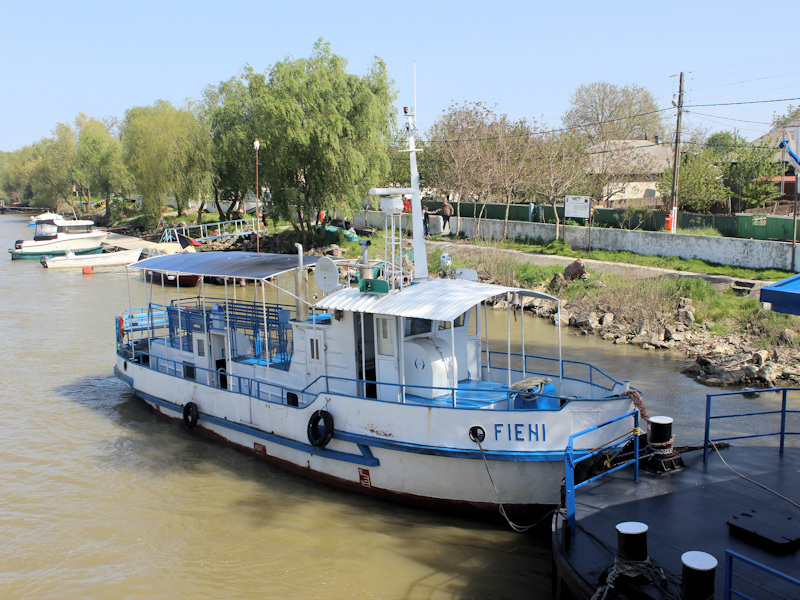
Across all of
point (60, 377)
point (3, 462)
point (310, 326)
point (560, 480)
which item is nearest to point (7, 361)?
point (60, 377)

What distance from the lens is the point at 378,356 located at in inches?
434

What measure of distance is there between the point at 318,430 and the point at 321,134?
27.3 meters

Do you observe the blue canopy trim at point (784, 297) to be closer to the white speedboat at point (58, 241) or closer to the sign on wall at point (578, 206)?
the sign on wall at point (578, 206)

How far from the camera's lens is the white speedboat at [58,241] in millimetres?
45469

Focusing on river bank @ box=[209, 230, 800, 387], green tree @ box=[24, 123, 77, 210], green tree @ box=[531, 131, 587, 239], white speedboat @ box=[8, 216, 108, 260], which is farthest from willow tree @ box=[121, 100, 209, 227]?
green tree @ box=[24, 123, 77, 210]

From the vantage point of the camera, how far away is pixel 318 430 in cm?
1128

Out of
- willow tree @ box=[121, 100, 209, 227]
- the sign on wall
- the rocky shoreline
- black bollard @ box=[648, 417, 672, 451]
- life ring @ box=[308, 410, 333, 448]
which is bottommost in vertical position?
the rocky shoreline

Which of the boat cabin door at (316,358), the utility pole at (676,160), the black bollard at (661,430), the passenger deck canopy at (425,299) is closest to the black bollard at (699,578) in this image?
the black bollard at (661,430)

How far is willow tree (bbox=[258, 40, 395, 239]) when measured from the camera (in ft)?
118

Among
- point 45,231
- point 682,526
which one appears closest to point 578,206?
point 682,526

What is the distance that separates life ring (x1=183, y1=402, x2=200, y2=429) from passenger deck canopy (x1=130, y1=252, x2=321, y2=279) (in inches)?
113

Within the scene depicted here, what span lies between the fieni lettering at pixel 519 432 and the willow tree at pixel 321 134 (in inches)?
1126

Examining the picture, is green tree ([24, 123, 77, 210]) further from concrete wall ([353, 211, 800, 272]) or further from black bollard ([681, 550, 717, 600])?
black bollard ([681, 550, 717, 600])

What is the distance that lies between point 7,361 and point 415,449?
53.2 ft
